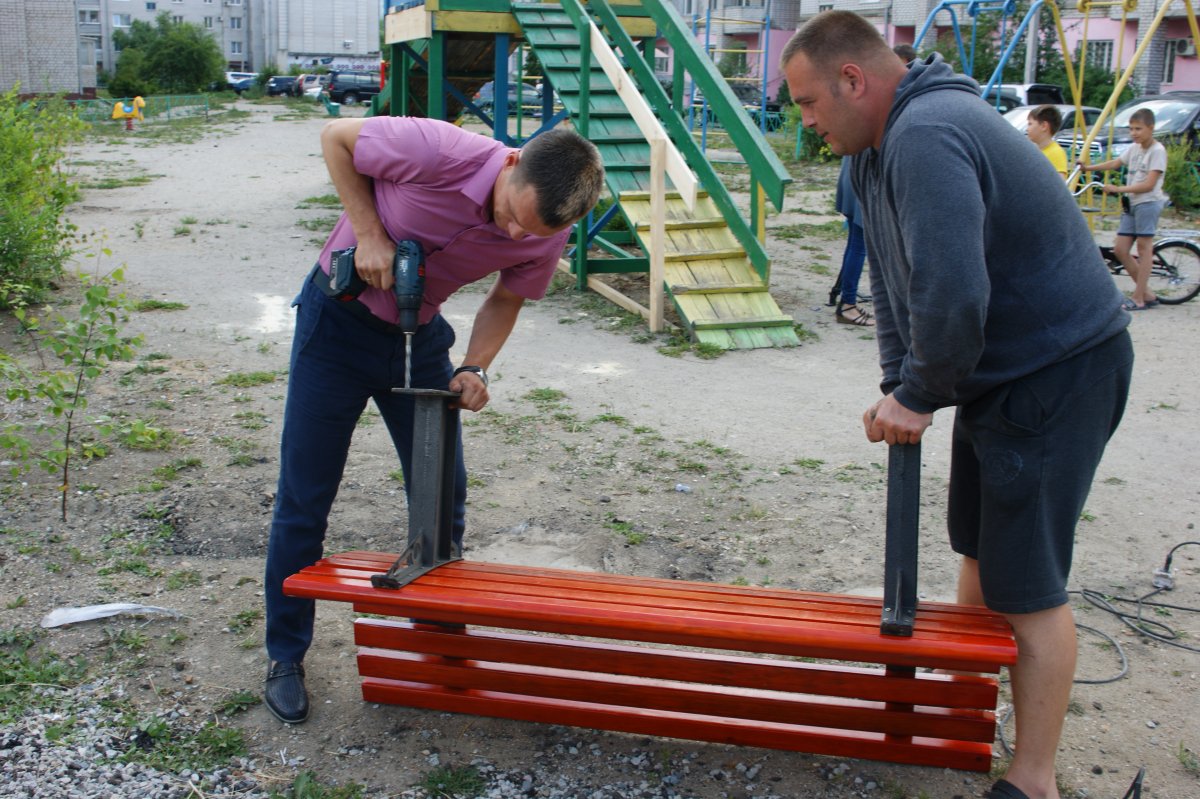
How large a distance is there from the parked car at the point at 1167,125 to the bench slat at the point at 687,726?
14509 millimetres

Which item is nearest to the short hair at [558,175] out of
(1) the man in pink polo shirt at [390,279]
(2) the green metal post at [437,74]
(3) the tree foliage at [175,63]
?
(1) the man in pink polo shirt at [390,279]

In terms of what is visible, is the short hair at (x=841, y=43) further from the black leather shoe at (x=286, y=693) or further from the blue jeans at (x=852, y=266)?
the blue jeans at (x=852, y=266)

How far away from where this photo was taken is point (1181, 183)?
1511 cm

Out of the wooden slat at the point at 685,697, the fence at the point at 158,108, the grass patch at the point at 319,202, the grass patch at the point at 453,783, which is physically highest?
Answer: the fence at the point at 158,108

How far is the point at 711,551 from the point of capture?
4367 mm

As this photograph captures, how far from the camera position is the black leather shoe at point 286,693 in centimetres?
315

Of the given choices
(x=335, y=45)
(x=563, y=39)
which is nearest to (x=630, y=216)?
(x=563, y=39)

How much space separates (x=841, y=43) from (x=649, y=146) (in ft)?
21.0

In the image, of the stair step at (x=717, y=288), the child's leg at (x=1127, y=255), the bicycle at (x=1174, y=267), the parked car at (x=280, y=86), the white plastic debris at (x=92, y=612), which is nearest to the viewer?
the white plastic debris at (x=92, y=612)

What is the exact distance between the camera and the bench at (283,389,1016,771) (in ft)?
8.48

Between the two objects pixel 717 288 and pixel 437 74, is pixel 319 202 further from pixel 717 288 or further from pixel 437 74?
pixel 717 288

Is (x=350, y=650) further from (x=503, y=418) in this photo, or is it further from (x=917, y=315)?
(x=503, y=418)

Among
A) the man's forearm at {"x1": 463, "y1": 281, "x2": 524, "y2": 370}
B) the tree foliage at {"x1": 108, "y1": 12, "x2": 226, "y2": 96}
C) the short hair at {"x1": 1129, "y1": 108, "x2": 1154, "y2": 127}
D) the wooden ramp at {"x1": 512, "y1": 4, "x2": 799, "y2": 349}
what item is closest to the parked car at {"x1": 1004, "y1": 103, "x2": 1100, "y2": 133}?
the short hair at {"x1": 1129, "y1": 108, "x2": 1154, "y2": 127}

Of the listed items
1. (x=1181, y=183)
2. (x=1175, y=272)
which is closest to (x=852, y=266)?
(x=1175, y=272)
